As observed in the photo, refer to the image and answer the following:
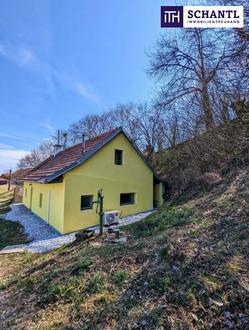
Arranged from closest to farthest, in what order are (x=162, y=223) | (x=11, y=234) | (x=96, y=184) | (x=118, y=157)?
(x=162, y=223) → (x=11, y=234) → (x=96, y=184) → (x=118, y=157)

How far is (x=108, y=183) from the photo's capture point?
1166 centimetres

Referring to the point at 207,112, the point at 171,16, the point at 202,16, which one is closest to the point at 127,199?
the point at 207,112

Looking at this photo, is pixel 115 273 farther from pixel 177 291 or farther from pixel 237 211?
pixel 237 211

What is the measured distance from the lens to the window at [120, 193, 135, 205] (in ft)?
41.7

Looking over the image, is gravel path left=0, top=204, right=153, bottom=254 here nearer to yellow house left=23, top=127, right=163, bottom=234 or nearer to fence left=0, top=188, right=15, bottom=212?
yellow house left=23, top=127, right=163, bottom=234

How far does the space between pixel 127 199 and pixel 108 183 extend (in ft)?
6.89

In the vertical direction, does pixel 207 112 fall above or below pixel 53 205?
above

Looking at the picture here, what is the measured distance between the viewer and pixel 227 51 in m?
7.60

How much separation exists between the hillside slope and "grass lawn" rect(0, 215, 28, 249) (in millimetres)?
4033

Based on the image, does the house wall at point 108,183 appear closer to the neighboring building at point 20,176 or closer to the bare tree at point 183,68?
the bare tree at point 183,68

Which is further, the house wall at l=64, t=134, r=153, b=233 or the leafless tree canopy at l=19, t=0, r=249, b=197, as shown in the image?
the house wall at l=64, t=134, r=153, b=233

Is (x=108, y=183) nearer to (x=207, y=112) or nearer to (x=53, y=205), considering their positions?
(x=53, y=205)

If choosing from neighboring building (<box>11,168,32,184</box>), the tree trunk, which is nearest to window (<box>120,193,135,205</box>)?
the tree trunk

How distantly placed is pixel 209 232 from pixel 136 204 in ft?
29.1
